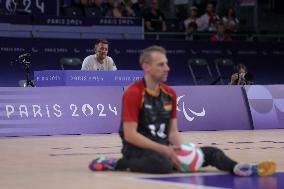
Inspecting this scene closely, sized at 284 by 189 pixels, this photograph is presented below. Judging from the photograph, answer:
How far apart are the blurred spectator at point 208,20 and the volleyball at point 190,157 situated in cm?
1716

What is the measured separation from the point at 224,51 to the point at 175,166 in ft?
55.1

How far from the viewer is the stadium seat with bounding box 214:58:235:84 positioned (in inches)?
979

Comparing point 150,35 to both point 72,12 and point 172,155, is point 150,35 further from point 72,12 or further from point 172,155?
point 172,155

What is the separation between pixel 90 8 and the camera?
23.5 metres

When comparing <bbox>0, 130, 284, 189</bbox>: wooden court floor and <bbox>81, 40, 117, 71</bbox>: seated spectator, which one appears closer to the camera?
<bbox>0, 130, 284, 189</bbox>: wooden court floor

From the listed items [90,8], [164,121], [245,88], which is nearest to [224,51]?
[90,8]

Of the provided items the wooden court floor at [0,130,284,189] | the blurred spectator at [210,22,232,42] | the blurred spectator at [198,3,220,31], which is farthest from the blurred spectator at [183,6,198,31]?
the wooden court floor at [0,130,284,189]

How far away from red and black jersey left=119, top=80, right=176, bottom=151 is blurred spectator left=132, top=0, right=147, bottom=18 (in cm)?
1585

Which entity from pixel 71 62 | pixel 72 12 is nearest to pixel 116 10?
pixel 72 12

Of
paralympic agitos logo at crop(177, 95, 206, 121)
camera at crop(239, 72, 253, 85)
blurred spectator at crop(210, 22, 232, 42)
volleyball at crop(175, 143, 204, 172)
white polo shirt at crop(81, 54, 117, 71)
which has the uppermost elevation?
blurred spectator at crop(210, 22, 232, 42)

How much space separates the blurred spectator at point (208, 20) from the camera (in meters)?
25.5

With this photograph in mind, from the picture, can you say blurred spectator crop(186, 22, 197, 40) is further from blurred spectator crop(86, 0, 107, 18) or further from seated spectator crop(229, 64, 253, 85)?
seated spectator crop(229, 64, 253, 85)

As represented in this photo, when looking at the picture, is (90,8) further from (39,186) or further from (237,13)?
(39,186)

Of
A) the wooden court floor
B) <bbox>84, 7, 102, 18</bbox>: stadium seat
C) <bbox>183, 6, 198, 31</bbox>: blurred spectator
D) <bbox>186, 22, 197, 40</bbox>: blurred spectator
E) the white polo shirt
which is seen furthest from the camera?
<bbox>183, 6, 198, 31</bbox>: blurred spectator
